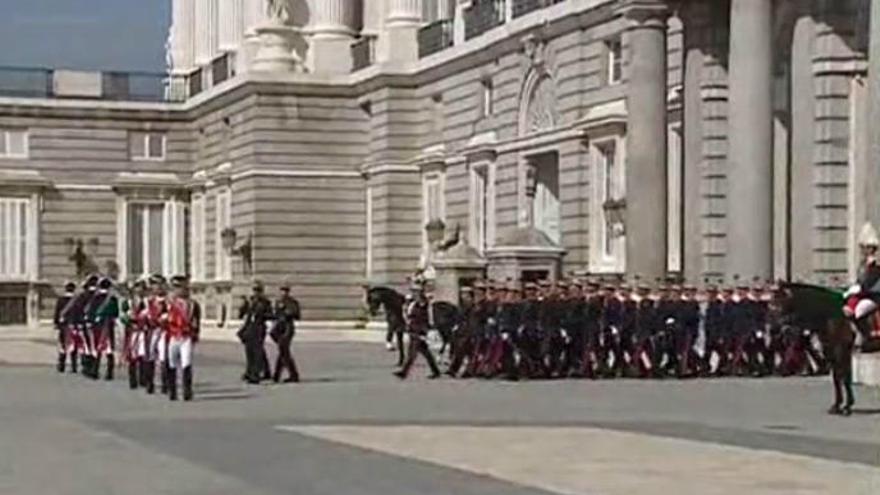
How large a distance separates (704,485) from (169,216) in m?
62.6

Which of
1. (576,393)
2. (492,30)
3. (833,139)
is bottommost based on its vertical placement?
(576,393)

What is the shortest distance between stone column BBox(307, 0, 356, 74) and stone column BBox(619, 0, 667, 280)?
27.4 meters

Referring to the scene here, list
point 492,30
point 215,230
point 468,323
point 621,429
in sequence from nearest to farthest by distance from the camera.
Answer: point 621,429 → point 468,323 → point 492,30 → point 215,230

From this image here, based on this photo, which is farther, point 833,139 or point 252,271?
point 252,271

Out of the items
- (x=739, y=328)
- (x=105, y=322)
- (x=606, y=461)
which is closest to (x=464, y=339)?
(x=739, y=328)

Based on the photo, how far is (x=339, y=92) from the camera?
222ft

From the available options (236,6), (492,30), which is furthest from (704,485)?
(236,6)

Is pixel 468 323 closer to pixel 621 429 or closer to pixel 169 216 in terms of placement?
pixel 621 429

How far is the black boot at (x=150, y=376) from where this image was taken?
32719 millimetres

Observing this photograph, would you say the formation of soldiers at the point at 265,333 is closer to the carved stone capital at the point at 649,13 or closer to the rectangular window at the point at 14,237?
the carved stone capital at the point at 649,13

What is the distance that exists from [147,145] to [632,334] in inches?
1812

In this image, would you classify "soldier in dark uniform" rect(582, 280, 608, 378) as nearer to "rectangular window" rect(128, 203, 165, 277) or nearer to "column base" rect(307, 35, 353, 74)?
"column base" rect(307, 35, 353, 74)

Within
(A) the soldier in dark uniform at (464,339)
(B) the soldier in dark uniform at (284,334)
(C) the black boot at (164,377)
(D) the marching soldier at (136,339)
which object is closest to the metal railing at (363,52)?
Answer: (A) the soldier in dark uniform at (464,339)

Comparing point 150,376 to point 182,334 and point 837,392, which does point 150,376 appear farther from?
point 837,392
